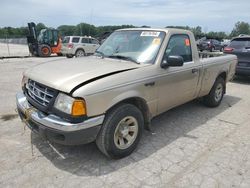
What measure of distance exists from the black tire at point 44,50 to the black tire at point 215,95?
52.5 feet

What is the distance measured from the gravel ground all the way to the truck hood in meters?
1.09

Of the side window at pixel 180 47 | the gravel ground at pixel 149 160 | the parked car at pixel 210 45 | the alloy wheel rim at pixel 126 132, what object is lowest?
the gravel ground at pixel 149 160

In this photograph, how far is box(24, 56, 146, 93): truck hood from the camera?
2955mm

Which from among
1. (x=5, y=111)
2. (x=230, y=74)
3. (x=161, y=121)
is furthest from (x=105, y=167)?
(x=230, y=74)

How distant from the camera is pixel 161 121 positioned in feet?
15.9

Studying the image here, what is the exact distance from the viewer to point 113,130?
10.4 ft

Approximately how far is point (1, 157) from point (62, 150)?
0.84 m

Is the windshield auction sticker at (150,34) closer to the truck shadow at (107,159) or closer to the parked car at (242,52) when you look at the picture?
the truck shadow at (107,159)

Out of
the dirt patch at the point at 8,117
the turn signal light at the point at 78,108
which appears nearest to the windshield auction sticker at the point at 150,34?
the turn signal light at the point at 78,108

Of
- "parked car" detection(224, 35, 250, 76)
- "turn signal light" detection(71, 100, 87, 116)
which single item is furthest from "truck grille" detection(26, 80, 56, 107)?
"parked car" detection(224, 35, 250, 76)

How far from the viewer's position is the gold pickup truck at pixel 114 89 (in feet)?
9.43

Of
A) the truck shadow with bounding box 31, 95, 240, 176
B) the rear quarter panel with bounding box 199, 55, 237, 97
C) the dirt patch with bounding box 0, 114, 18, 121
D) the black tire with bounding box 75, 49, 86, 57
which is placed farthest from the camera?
the black tire with bounding box 75, 49, 86, 57

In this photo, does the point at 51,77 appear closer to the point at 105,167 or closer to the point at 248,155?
the point at 105,167

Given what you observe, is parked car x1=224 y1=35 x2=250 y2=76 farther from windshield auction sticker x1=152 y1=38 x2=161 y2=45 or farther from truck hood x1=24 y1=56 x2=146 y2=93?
truck hood x1=24 y1=56 x2=146 y2=93
